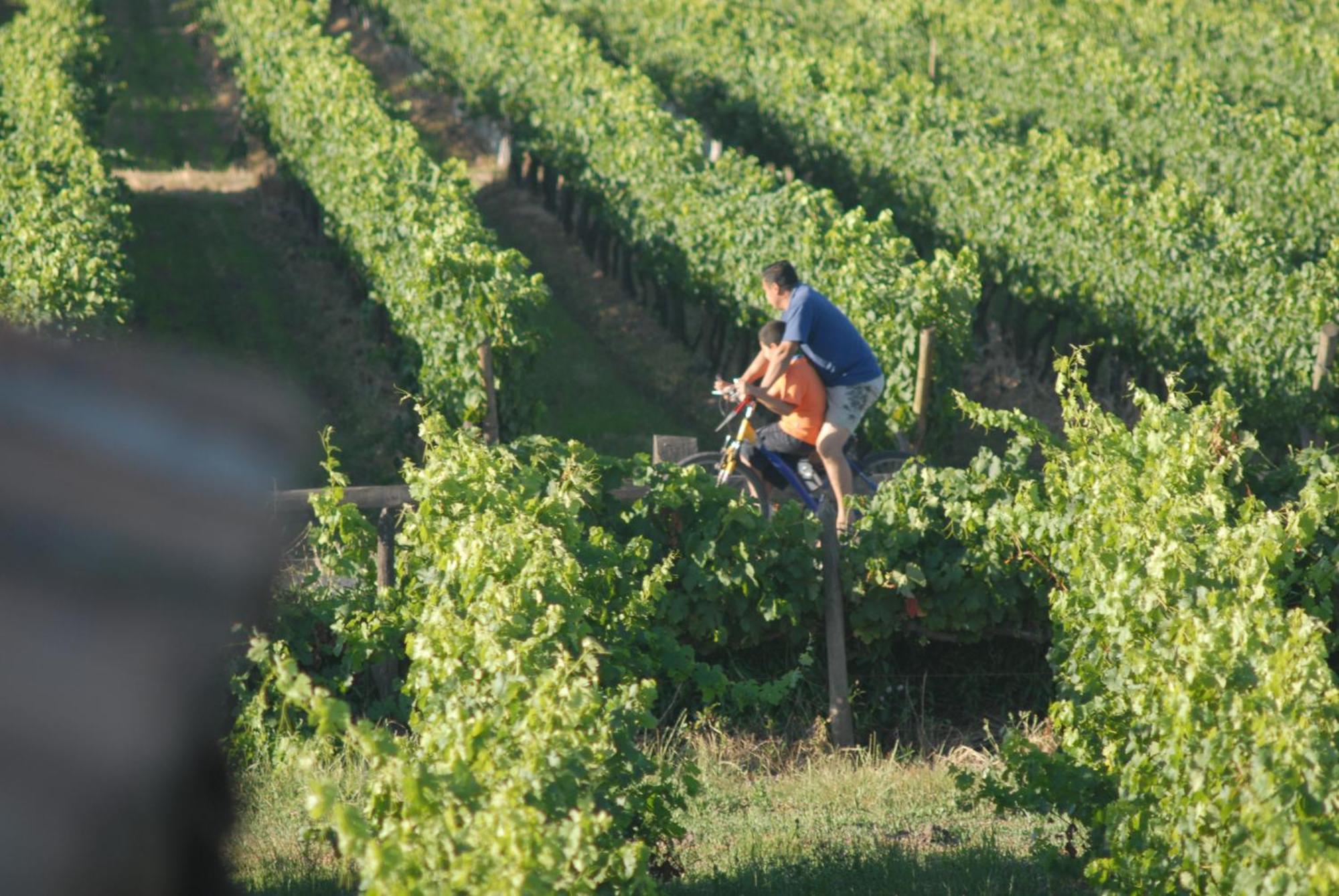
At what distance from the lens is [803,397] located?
390 inches

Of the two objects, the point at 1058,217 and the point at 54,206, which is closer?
the point at 54,206

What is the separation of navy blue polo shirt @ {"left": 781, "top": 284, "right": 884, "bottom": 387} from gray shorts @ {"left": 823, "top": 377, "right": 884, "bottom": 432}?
0.11 feet

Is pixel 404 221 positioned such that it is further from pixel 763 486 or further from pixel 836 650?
pixel 836 650

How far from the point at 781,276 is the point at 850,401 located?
37.1 inches

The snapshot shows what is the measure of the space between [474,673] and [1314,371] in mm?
8571

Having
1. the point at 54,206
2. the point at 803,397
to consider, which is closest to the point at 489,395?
the point at 803,397

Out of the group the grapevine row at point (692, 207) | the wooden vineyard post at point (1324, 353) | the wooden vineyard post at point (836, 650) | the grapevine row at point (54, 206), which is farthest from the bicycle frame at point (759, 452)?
the grapevine row at point (54, 206)

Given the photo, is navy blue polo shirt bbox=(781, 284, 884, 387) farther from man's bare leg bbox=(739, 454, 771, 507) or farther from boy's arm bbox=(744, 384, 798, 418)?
man's bare leg bbox=(739, 454, 771, 507)

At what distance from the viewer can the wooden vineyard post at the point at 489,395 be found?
36.4 ft

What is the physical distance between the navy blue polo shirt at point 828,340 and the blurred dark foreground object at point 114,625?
140 inches

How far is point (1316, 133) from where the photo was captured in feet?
55.1

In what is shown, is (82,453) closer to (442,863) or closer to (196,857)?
(196,857)

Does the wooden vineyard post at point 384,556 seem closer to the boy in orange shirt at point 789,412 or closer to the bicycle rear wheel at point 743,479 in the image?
the bicycle rear wheel at point 743,479

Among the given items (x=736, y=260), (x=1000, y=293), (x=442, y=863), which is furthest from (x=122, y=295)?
(x=442, y=863)
